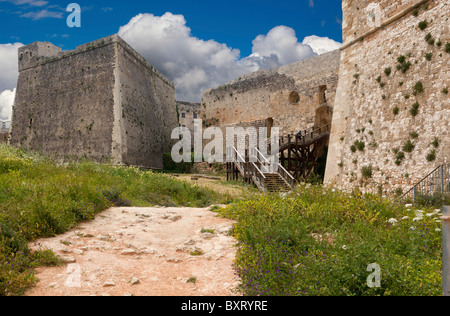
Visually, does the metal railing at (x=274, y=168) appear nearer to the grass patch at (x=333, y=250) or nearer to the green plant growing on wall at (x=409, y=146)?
the green plant growing on wall at (x=409, y=146)

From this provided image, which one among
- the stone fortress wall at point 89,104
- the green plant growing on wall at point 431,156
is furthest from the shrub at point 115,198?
the stone fortress wall at point 89,104

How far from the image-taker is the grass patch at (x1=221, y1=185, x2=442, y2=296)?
3.16 metres

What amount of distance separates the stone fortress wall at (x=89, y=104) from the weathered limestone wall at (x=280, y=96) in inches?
265

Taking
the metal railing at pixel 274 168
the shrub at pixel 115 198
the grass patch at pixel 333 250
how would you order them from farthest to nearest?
the metal railing at pixel 274 168, the shrub at pixel 115 198, the grass patch at pixel 333 250

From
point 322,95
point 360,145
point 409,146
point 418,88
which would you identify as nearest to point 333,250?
point 409,146

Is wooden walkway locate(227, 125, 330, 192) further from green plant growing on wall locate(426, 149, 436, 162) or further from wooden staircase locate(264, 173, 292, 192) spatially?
green plant growing on wall locate(426, 149, 436, 162)

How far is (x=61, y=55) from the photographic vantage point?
69.2ft

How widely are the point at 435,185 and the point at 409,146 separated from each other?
1.55 metres

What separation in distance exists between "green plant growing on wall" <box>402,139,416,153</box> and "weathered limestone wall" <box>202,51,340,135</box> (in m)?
12.1

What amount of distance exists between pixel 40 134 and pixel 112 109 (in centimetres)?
668

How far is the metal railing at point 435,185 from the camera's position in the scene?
8031 mm

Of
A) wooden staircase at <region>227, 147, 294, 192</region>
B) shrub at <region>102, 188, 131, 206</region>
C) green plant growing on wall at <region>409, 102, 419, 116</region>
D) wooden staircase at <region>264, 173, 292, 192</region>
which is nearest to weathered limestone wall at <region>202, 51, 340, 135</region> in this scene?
wooden staircase at <region>227, 147, 294, 192</region>

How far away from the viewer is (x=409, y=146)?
9.52 metres
